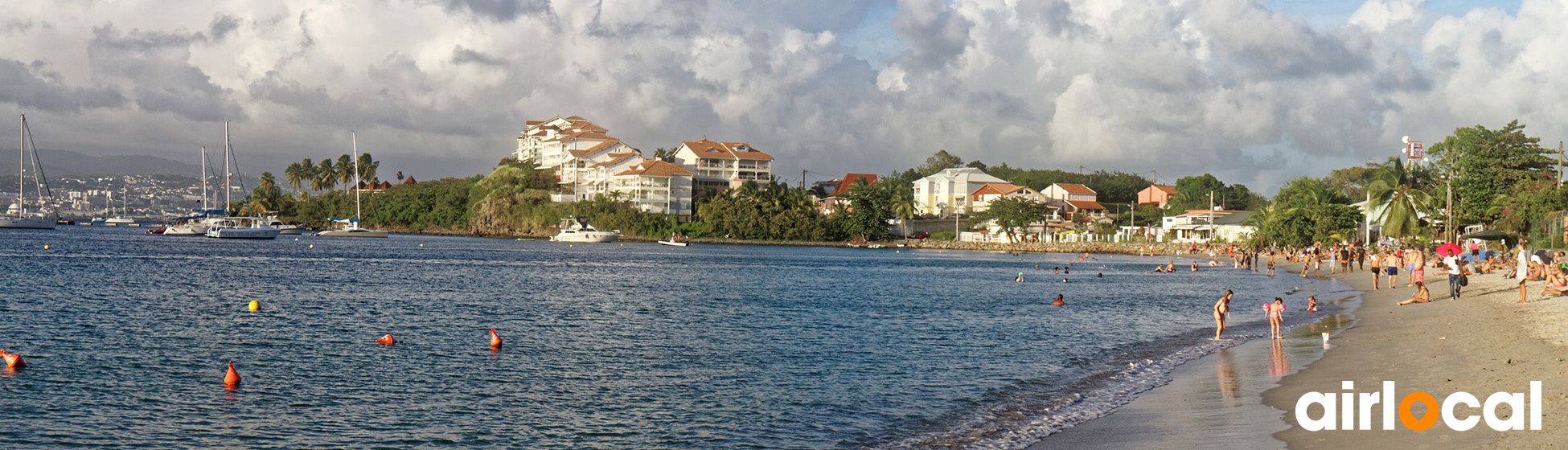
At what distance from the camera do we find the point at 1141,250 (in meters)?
106

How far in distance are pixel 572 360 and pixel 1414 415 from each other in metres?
14.3

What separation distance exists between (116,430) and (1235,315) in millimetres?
28969

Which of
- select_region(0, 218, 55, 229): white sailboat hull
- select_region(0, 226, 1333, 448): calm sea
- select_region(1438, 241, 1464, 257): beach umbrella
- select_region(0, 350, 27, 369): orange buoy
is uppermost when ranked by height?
select_region(0, 218, 55, 229): white sailboat hull

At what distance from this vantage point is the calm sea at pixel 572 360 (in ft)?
44.7

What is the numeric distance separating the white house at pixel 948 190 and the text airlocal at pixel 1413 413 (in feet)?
420

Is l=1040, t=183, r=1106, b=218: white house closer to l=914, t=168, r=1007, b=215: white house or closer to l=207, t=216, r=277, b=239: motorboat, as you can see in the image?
l=914, t=168, r=1007, b=215: white house

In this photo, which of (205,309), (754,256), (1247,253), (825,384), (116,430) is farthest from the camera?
(754,256)

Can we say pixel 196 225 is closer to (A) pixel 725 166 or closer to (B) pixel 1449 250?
(A) pixel 725 166

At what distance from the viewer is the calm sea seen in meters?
13.6

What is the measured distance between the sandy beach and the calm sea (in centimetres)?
102

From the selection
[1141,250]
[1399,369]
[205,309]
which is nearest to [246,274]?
[205,309]

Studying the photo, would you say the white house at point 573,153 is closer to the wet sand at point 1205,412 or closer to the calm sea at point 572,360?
the calm sea at point 572,360

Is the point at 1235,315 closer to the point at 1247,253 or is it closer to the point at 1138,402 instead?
the point at 1138,402

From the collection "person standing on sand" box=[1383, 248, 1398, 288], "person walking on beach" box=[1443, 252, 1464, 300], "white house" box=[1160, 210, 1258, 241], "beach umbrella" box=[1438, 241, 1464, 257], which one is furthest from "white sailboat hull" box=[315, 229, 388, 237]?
"person walking on beach" box=[1443, 252, 1464, 300]
